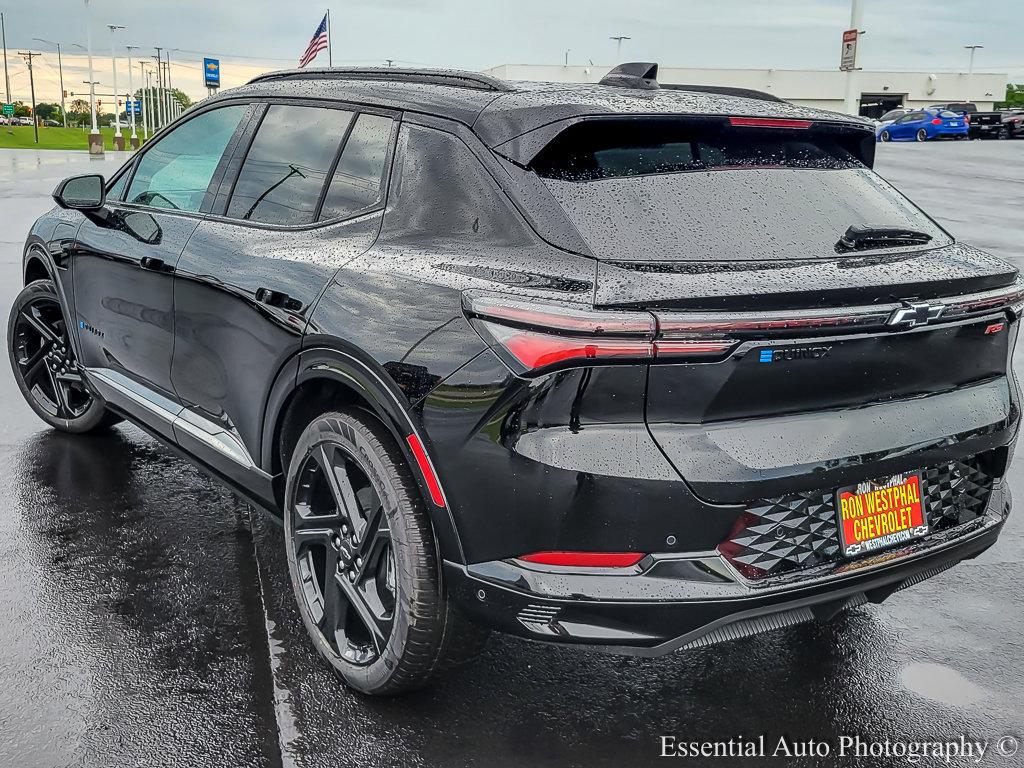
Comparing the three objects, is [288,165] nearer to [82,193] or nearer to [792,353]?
[82,193]

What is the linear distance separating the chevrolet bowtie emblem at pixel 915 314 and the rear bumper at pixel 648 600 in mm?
621

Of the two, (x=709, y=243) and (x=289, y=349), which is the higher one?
(x=709, y=243)

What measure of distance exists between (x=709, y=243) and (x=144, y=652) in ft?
7.32

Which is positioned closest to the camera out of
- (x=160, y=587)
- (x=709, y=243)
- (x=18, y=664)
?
(x=709, y=243)

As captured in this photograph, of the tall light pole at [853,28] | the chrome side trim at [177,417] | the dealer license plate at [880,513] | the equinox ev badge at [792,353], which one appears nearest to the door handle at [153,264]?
the chrome side trim at [177,417]

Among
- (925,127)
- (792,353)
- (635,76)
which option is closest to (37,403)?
(635,76)

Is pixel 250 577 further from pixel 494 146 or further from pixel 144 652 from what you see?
pixel 494 146

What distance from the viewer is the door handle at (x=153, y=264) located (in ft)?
Answer: 13.0

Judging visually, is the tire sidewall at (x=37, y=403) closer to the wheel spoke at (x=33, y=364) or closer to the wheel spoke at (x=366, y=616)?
the wheel spoke at (x=33, y=364)

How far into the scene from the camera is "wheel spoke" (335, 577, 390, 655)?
9.65 feet

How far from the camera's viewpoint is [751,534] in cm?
247

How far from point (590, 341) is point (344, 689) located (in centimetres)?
149

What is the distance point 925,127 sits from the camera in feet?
143

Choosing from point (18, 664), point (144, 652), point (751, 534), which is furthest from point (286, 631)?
point (751, 534)
